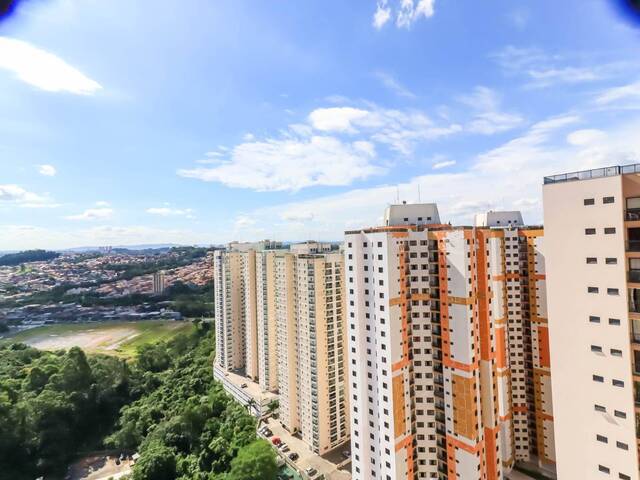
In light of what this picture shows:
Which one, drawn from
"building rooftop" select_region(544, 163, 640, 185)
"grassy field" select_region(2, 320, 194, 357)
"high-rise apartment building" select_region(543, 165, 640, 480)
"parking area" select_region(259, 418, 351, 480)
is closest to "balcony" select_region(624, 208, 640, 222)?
"high-rise apartment building" select_region(543, 165, 640, 480)

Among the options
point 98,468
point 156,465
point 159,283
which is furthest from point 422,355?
point 159,283

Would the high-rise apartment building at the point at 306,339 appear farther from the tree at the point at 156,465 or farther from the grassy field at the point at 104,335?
the grassy field at the point at 104,335

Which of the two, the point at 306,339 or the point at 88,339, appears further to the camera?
the point at 88,339

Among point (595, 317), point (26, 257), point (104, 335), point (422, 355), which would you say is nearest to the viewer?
point (595, 317)

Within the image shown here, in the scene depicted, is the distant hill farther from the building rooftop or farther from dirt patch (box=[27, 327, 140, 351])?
the building rooftop

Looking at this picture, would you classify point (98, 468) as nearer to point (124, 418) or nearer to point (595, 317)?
point (124, 418)

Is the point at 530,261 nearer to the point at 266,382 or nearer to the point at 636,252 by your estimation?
the point at 636,252
